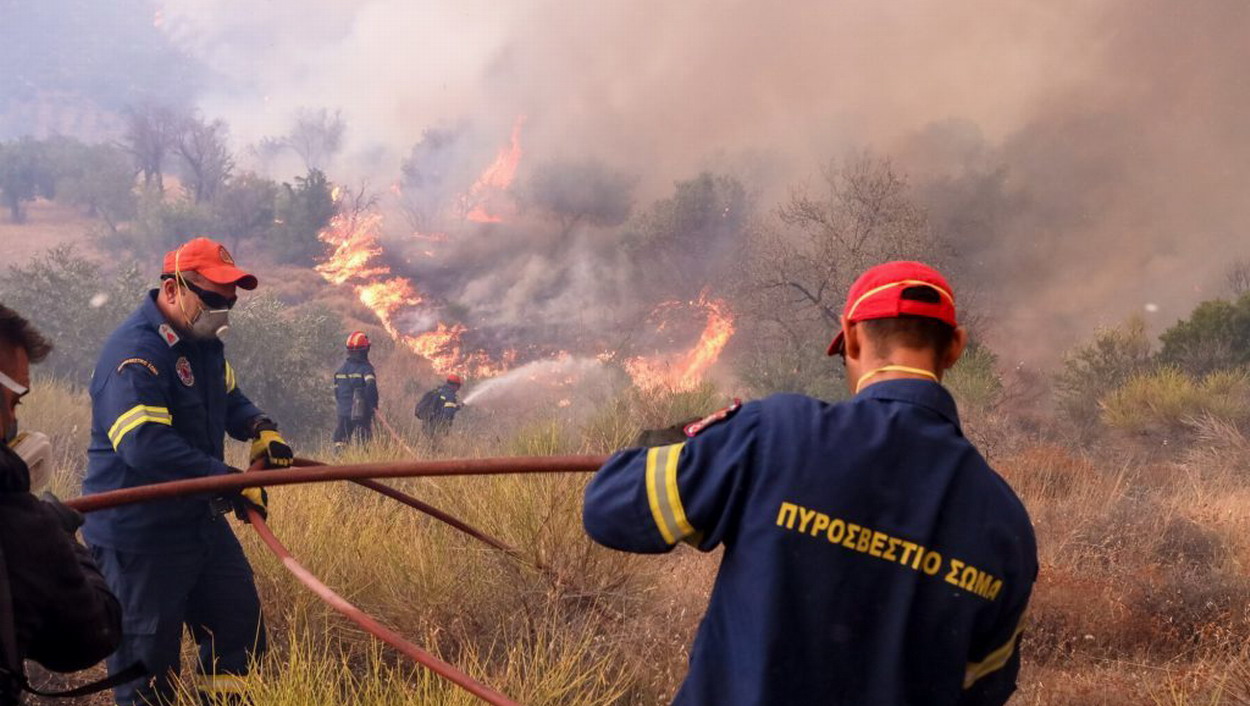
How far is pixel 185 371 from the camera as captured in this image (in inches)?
131

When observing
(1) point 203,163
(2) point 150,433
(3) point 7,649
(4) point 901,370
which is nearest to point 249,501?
(2) point 150,433

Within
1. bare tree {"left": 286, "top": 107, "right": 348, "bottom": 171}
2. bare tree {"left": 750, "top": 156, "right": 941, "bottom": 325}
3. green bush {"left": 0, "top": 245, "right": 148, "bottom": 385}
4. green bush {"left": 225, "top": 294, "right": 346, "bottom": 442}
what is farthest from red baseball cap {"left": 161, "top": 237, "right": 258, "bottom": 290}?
bare tree {"left": 286, "top": 107, "right": 348, "bottom": 171}

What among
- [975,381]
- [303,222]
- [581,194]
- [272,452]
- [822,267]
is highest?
[581,194]

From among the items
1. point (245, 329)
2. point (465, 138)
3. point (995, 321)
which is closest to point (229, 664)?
point (245, 329)

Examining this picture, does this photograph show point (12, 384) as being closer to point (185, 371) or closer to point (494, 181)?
point (185, 371)

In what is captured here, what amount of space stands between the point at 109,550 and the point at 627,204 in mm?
25643

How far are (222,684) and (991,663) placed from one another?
8.62 ft

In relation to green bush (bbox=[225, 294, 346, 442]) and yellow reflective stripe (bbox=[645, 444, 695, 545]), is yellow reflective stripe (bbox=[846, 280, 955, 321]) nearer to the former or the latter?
yellow reflective stripe (bbox=[645, 444, 695, 545])

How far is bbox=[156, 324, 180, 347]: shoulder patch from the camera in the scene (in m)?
3.24

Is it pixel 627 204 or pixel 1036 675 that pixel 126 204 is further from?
pixel 1036 675

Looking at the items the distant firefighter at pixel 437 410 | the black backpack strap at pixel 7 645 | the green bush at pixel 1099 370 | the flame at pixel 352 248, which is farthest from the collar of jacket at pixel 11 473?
the flame at pixel 352 248

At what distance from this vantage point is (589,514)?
1688 mm

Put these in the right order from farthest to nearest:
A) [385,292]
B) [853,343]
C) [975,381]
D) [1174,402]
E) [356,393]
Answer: [385,292], [975,381], [1174,402], [356,393], [853,343]

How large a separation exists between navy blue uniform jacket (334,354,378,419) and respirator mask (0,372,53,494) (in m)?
7.78
